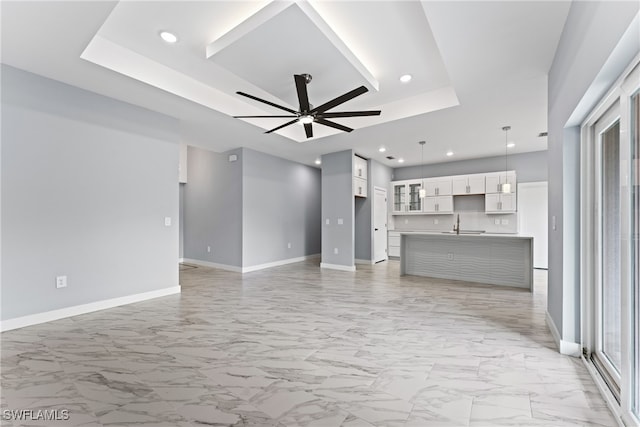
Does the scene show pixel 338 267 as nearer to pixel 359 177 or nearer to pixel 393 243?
pixel 359 177

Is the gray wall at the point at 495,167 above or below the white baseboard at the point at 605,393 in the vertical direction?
above

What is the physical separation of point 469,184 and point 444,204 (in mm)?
757

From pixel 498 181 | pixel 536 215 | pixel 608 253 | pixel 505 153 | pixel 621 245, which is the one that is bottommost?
pixel 608 253

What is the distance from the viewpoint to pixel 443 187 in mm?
7496

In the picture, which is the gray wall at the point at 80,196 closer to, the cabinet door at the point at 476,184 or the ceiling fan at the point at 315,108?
the ceiling fan at the point at 315,108

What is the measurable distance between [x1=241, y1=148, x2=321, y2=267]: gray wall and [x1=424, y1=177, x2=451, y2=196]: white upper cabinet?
124 inches

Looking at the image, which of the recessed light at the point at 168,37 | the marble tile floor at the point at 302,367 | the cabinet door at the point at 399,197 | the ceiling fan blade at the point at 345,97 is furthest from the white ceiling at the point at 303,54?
the cabinet door at the point at 399,197

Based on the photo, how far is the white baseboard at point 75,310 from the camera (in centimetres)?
300

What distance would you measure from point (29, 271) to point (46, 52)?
2258mm

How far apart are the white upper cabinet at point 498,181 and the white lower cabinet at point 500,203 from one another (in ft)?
0.39

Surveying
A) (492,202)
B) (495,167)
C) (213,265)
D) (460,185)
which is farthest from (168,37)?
(495,167)

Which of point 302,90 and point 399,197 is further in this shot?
point 399,197

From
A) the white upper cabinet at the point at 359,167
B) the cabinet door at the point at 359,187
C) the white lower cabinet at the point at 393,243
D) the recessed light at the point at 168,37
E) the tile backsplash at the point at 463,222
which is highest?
the recessed light at the point at 168,37

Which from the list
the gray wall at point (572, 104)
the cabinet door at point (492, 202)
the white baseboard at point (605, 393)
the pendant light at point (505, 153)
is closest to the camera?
the gray wall at point (572, 104)
